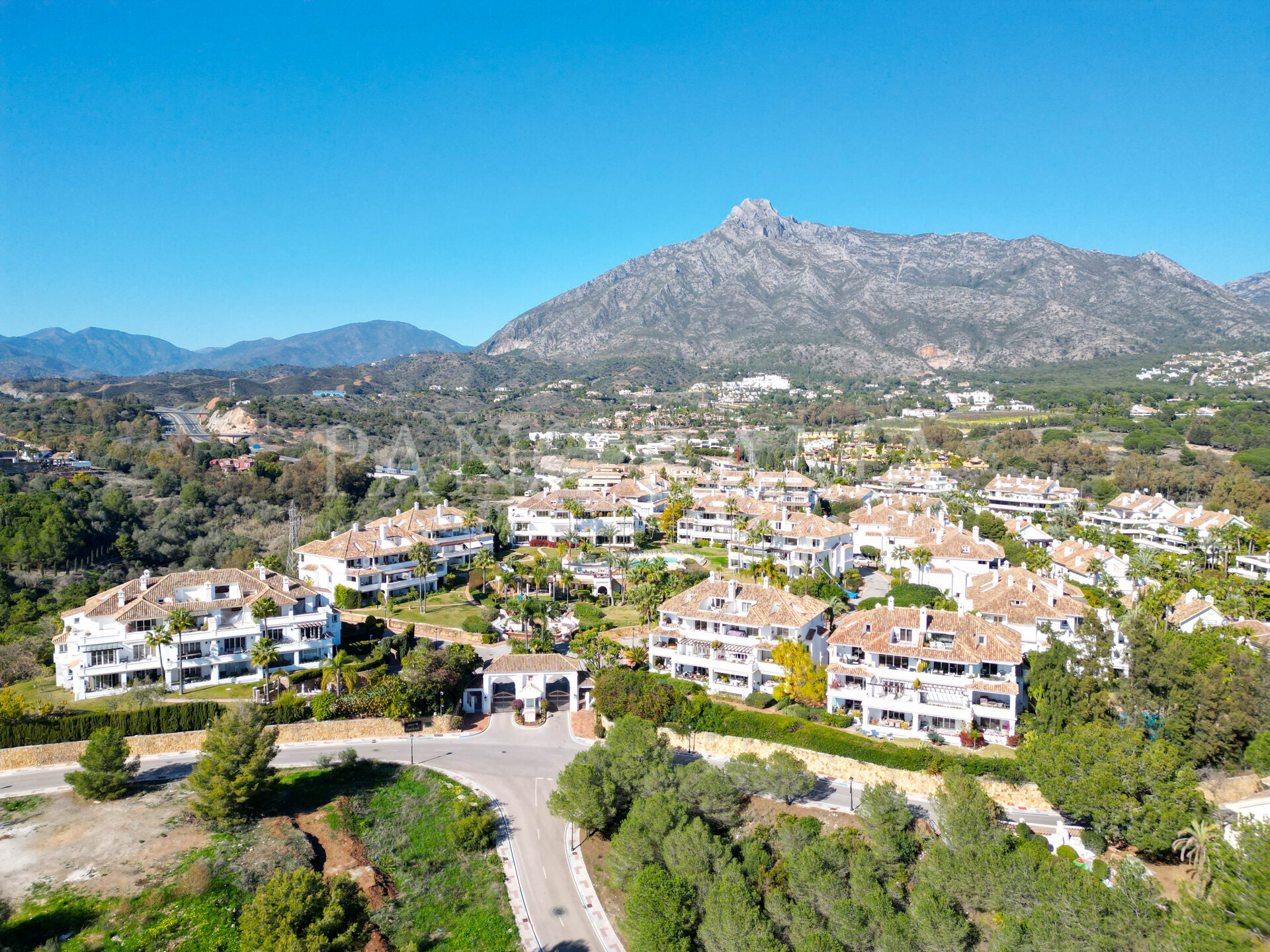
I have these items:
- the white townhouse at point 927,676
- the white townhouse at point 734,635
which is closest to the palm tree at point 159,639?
the white townhouse at point 734,635

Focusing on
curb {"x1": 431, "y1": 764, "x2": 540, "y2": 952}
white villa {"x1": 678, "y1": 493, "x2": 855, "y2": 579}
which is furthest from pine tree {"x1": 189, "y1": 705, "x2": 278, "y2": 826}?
white villa {"x1": 678, "y1": 493, "x2": 855, "y2": 579}

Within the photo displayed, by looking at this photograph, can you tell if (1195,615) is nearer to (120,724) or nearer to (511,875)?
(511,875)

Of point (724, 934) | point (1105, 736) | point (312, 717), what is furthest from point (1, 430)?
point (1105, 736)

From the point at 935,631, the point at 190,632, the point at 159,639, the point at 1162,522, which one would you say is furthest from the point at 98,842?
the point at 1162,522

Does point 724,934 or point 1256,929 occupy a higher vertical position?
point 1256,929

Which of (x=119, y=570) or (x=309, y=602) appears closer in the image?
(x=309, y=602)

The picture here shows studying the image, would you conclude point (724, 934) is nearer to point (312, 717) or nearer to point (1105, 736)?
point (1105, 736)

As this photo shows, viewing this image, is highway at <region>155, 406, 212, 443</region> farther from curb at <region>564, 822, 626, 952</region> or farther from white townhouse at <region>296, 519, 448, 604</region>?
curb at <region>564, 822, 626, 952</region>
